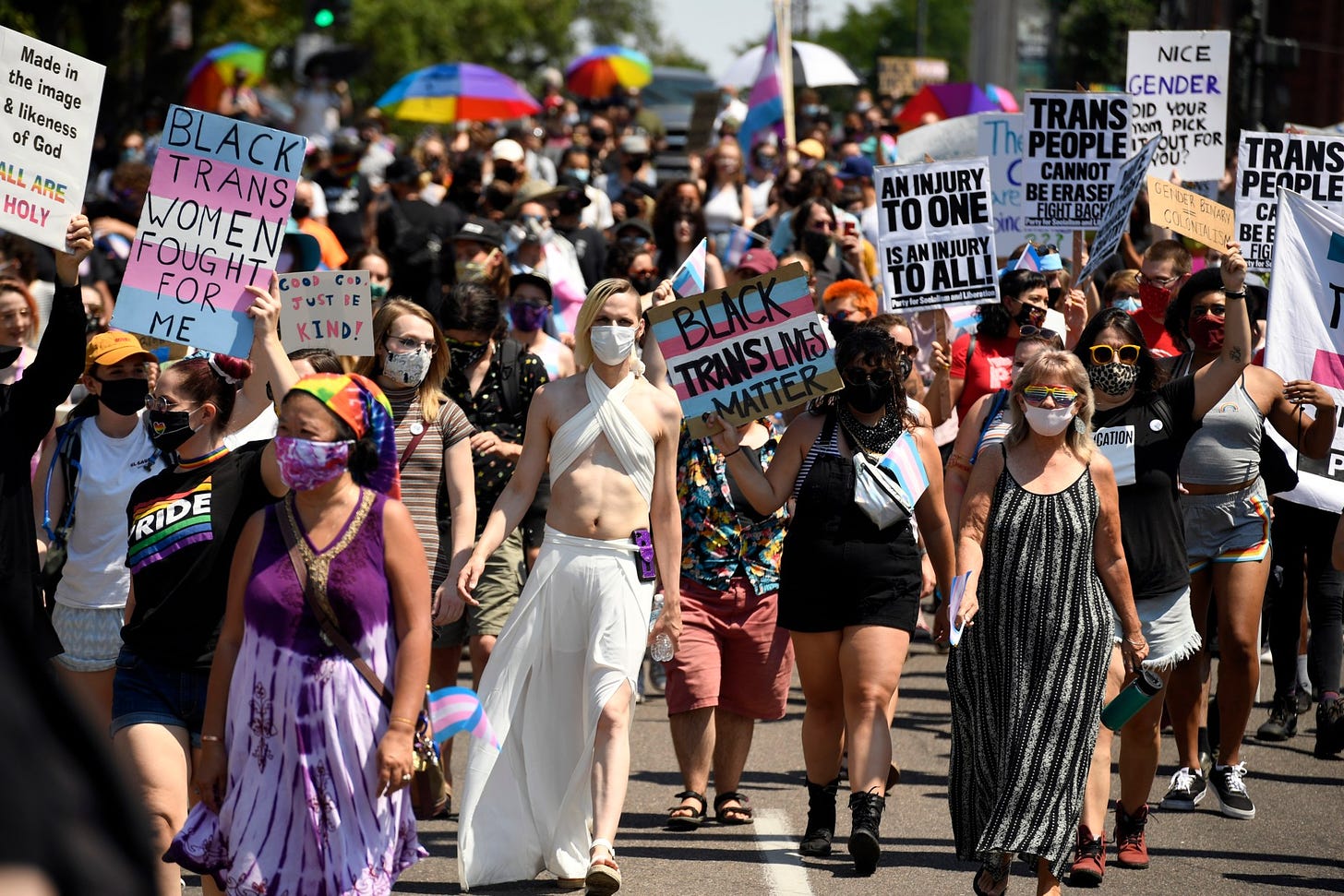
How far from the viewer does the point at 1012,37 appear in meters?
54.3

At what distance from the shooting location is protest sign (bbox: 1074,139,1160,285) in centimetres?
1019

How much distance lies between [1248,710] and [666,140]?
25209 mm

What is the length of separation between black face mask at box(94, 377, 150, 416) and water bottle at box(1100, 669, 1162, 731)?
11.5ft

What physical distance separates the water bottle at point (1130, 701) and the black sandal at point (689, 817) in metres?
1.95

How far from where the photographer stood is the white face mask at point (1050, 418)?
6.42 meters

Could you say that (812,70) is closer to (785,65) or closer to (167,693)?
(785,65)

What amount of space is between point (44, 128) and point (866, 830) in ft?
13.5

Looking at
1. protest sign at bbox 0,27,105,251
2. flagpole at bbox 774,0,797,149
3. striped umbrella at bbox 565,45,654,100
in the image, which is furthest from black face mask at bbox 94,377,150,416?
striped umbrella at bbox 565,45,654,100

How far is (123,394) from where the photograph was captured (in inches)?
246

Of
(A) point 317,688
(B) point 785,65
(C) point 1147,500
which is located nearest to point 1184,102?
(C) point 1147,500

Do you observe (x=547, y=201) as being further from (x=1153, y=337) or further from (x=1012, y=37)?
(x=1012, y=37)

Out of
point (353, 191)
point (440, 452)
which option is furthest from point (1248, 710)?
point (353, 191)

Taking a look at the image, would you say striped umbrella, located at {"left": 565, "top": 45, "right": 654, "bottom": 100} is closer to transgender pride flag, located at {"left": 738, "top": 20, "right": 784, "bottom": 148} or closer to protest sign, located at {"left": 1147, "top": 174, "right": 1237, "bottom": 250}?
transgender pride flag, located at {"left": 738, "top": 20, "right": 784, "bottom": 148}

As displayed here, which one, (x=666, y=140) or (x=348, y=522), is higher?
(x=666, y=140)
